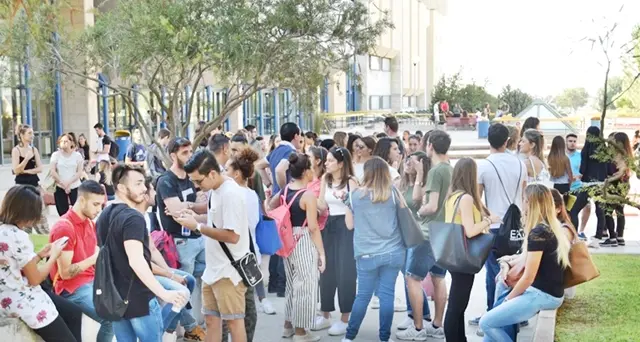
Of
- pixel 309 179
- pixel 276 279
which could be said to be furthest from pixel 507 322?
pixel 276 279

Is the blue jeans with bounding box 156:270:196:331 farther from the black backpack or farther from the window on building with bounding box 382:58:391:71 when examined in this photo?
the window on building with bounding box 382:58:391:71

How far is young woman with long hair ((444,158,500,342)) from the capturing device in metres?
7.18

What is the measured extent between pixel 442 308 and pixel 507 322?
1779 mm

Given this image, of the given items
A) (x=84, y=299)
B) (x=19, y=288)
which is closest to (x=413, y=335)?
(x=84, y=299)

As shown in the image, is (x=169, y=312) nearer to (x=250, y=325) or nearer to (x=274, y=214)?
(x=250, y=325)

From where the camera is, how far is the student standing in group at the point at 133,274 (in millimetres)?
5645

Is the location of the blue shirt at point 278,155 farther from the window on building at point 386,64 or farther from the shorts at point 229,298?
the window on building at point 386,64

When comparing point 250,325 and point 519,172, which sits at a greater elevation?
point 519,172

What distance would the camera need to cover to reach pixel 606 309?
9078 millimetres

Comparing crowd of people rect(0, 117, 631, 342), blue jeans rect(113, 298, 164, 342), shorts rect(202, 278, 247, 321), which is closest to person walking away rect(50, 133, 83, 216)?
crowd of people rect(0, 117, 631, 342)

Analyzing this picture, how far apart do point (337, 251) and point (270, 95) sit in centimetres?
3944

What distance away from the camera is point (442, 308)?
8.34 m

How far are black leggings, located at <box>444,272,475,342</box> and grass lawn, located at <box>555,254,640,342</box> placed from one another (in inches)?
42.8

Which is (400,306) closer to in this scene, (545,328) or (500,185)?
(500,185)
